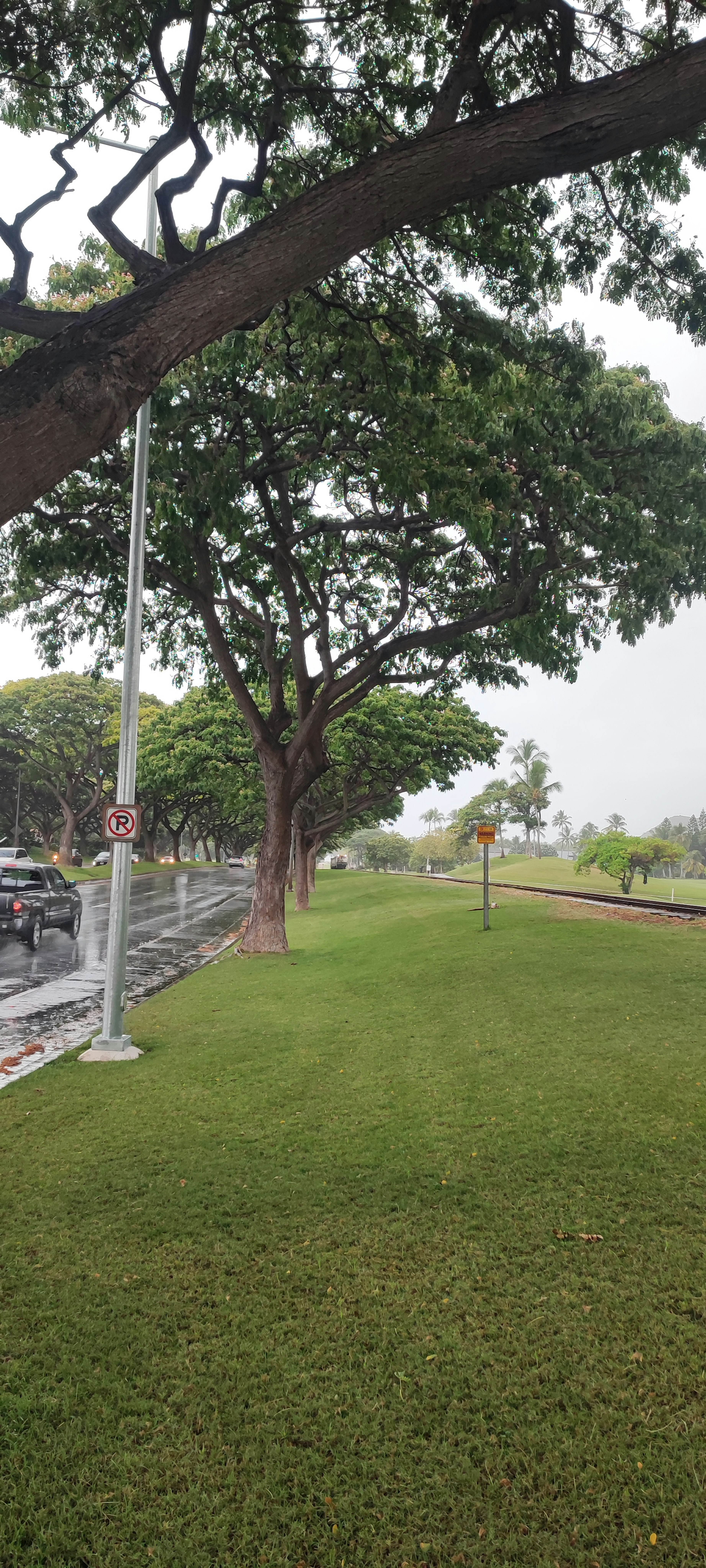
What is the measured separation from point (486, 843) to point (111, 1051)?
9340 mm

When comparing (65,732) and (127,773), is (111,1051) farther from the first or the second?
(65,732)

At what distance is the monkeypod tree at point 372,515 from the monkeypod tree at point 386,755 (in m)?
6.82

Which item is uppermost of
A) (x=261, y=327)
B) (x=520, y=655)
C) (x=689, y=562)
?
(x=261, y=327)

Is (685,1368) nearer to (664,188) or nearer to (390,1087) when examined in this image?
(390,1087)

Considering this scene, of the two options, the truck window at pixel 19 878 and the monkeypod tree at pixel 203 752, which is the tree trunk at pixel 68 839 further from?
the truck window at pixel 19 878

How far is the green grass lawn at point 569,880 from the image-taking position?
4622 cm

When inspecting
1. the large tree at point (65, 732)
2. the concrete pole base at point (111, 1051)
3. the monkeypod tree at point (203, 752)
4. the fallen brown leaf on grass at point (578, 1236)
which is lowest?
the concrete pole base at point (111, 1051)

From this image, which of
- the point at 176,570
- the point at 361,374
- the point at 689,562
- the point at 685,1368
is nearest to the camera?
the point at 685,1368

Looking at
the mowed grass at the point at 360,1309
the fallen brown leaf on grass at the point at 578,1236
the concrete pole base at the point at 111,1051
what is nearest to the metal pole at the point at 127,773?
the concrete pole base at the point at 111,1051

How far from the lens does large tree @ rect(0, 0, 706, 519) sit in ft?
11.9

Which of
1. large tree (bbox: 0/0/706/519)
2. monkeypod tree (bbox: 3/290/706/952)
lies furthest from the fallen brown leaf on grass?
monkeypod tree (bbox: 3/290/706/952)

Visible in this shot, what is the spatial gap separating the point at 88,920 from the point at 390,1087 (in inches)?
726

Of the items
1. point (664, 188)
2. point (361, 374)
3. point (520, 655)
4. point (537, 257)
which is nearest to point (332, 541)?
point (520, 655)

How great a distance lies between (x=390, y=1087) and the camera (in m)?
7.16
